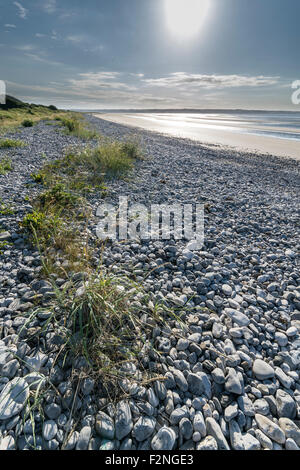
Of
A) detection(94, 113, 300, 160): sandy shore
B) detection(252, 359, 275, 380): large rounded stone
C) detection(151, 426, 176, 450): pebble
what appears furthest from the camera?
detection(94, 113, 300, 160): sandy shore

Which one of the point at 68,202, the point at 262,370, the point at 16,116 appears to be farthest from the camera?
the point at 16,116

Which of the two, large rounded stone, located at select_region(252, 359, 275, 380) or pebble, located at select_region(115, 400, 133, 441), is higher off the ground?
pebble, located at select_region(115, 400, 133, 441)

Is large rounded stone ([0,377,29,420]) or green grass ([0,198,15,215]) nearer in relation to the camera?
large rounded stone ([0,377,29,420])

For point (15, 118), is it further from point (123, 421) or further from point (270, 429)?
point (270, 429)

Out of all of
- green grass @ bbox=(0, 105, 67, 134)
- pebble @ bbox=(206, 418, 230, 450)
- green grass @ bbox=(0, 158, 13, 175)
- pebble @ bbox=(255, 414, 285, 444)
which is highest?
green grass @ bbox=(0, 105, 67, 134)

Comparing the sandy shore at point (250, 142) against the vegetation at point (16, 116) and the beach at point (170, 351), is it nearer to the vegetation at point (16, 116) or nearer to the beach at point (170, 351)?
the vegetation at point (16, 116)

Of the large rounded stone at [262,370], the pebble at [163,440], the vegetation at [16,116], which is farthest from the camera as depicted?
the vegetation at [16,116]

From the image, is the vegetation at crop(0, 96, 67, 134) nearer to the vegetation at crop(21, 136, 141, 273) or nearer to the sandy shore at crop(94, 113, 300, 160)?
the vegetation at crop(21, 136, 141, 273)

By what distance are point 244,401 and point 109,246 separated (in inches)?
101

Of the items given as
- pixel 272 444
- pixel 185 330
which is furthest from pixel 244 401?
pixel 185 330

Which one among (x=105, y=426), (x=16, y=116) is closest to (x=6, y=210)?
(x=105, y=426)

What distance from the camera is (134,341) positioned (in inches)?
88.6

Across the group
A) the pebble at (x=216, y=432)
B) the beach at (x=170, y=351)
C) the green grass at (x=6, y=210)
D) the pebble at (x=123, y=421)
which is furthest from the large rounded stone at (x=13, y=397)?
the green grass at (x=6, y=210)

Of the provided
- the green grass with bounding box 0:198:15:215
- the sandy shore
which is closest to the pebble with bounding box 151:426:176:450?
the green grass with bounding box 0:198:15:215
